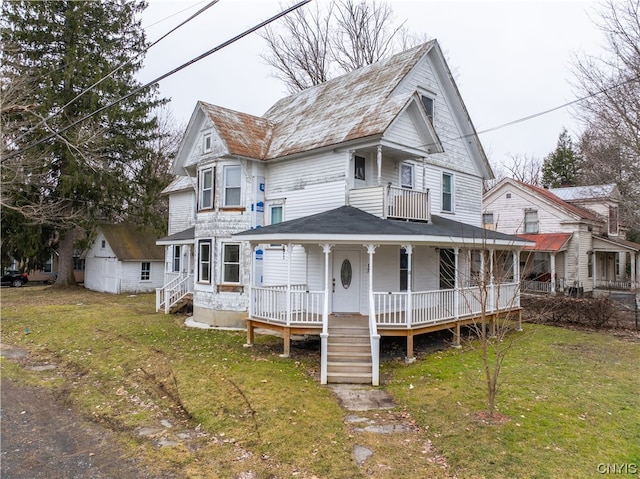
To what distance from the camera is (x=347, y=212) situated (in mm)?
13070

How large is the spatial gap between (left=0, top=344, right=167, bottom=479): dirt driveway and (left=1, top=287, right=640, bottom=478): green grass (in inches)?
12.1

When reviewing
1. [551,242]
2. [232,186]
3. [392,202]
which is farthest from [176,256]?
[551,242]

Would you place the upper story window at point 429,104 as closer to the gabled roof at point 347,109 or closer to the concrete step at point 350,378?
the gabled roof at point 347,109

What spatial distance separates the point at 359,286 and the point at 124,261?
20363 mm

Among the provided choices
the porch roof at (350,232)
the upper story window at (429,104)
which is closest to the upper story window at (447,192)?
the upper story window at (429,104)

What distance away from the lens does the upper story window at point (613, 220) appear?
30.3 m

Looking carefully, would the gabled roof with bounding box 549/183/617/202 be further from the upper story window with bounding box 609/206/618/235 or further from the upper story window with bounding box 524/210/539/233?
the upper story window with bounding box 524/210/539/233

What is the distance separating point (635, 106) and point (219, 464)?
74.3ft

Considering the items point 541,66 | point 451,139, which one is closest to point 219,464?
point 451,139

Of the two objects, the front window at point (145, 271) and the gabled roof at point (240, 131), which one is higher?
the gabled roof at point (240, 131)

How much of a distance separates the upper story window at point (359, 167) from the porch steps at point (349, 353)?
17.3 feet

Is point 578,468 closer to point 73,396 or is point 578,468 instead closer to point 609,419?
point 609,419

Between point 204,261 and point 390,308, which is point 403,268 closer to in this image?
point 390,308

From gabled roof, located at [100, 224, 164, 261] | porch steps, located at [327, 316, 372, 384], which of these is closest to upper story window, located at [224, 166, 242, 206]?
porch steps, located at [327, 316, 372, 384]
